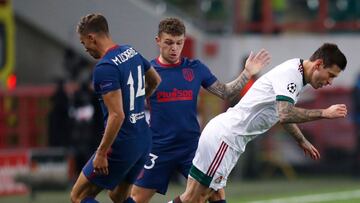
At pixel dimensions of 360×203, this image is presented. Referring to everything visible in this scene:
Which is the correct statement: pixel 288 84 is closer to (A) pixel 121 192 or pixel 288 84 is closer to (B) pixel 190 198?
(B) pixel 190 198

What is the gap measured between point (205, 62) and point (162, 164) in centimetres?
1107

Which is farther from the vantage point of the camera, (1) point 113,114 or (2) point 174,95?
(2) point 174,95

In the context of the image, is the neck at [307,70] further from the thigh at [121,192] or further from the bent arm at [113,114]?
the thigh at [121,192]

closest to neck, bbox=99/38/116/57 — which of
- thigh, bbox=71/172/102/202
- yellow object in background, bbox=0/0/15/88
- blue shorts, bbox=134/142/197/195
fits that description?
thigh, bbox=71/172/102/202

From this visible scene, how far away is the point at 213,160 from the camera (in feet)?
41.7

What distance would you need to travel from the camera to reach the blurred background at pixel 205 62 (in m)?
22.1

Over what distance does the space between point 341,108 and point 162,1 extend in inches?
535

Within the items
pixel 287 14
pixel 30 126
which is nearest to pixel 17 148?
pixel 30 126

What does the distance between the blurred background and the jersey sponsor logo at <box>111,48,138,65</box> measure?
942cm

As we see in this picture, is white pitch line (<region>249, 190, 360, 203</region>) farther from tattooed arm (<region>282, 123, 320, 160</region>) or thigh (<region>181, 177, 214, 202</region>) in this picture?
tattooed arm (<region>282, 123, 320, 160</region>)

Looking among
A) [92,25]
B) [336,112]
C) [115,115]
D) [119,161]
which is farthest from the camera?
[119,161]

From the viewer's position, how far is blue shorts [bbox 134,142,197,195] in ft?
43.9

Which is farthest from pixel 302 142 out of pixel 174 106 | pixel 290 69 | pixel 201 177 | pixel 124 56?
pixel 124 56

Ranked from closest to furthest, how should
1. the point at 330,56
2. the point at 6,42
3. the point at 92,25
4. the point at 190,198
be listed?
the point at 92,25, the point at 330,56, the point at 190,198, the point at 6,42
